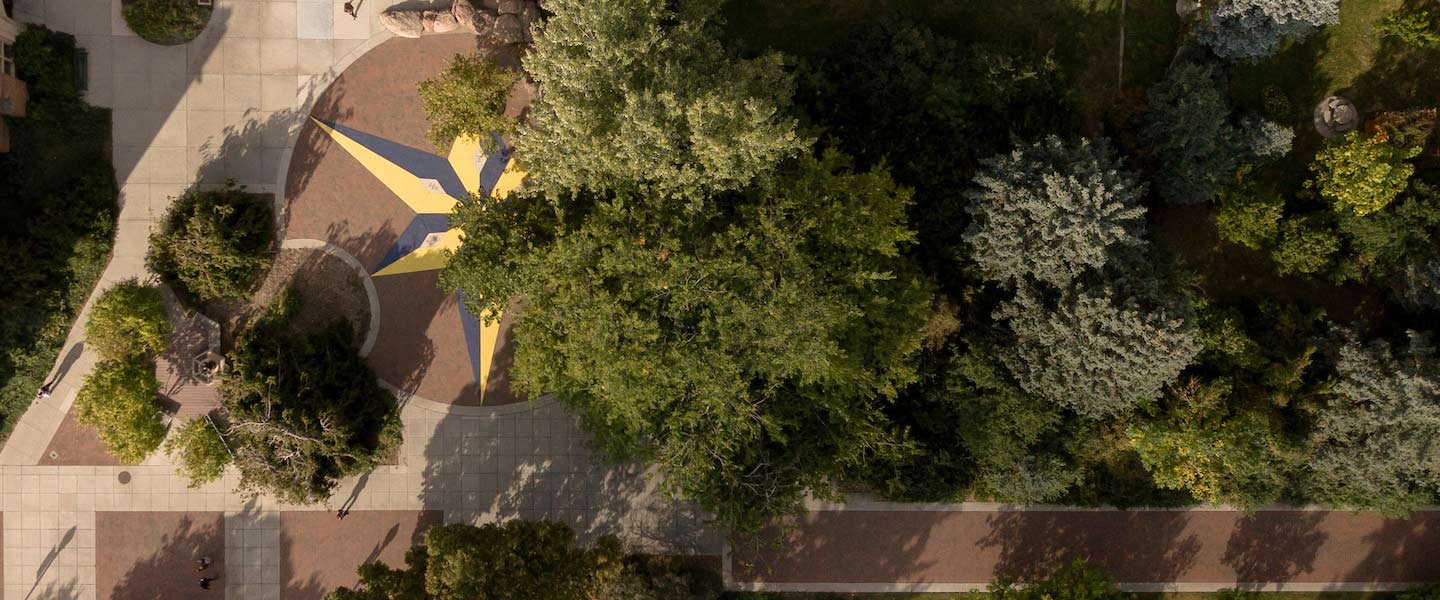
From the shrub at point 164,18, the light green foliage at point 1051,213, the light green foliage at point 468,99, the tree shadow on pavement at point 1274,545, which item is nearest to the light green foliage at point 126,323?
the shrub at point 164,18

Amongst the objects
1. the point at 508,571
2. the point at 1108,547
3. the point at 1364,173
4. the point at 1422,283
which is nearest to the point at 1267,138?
the point at 1364,173

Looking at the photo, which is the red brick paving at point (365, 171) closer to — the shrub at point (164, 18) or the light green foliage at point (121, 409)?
the shrub at point (164, 18)

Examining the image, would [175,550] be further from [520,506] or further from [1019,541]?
[1019,541]

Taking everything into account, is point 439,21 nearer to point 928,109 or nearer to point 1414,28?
point 928,109

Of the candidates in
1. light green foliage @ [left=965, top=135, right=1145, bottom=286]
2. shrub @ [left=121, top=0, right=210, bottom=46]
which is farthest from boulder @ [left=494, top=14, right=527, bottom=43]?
light green foliage @ [left=965, top=135, right=1145, bottom=286]

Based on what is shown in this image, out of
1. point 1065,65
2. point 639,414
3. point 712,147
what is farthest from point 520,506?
point 1065,65
